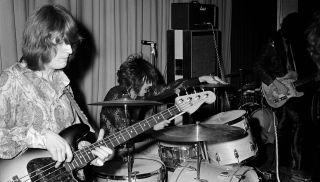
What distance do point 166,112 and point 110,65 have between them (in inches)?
70.6

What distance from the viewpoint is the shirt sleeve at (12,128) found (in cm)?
178

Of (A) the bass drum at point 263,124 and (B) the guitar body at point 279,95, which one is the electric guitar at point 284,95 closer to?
(B) the guitar body at point 279,95

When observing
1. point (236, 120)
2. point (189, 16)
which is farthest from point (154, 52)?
point (236, 120)

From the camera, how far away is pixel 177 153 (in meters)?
3.17

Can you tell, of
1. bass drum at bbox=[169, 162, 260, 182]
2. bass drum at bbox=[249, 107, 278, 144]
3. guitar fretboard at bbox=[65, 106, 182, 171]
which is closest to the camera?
guitar fretboard at bbox=[65, 106, 182, 171]

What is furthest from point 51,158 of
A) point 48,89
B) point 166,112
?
point 166,112

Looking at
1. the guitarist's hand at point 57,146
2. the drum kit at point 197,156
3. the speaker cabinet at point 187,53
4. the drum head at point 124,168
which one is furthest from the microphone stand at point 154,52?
the guitarist's hand at point 57,146

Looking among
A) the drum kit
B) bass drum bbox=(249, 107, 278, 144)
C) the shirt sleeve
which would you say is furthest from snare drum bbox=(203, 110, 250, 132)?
bass drum bbox=(249, 107, 278, 144)

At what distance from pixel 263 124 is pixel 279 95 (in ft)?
2.88

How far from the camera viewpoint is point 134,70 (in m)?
3.25

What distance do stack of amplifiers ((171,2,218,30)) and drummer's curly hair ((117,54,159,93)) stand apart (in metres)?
1.34

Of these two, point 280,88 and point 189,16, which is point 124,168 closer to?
point 189,16

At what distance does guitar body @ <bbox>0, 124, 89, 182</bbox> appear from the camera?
176 centimetres

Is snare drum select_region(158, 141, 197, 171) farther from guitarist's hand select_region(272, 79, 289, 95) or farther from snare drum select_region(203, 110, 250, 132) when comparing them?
guitarist's hand select_region(272, 79, 289, 95)
